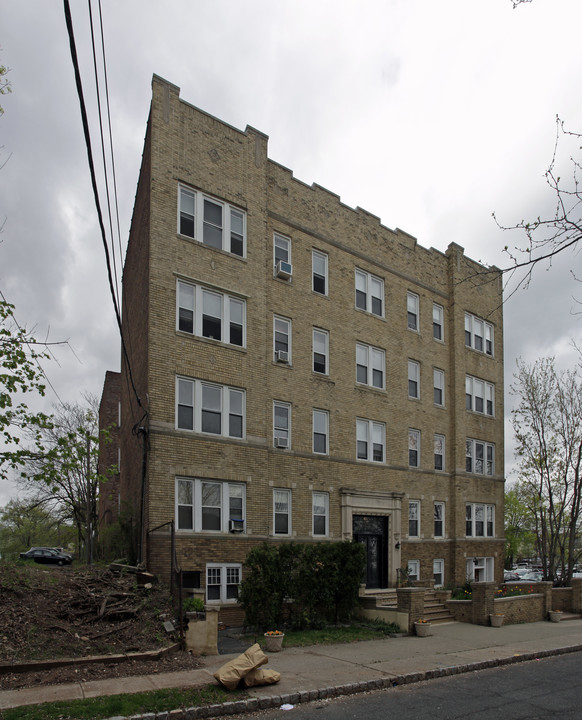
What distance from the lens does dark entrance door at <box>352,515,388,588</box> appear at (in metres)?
22.3

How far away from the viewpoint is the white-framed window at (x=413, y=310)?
2616 cm

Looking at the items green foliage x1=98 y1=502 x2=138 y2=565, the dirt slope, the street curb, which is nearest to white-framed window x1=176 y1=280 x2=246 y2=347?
green foliage x1=98 y1=502 x2=138 y2=565

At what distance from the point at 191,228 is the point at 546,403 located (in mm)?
18004

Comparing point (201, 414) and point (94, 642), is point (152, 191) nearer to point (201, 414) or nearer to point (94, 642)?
point (201, 414)

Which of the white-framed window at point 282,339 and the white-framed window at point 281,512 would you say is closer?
the white-framed window at point 281,512

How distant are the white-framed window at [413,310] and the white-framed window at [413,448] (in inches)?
167

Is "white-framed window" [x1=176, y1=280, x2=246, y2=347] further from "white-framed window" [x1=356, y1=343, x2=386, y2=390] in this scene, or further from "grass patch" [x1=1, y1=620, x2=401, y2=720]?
"grass patch" [x1=1, y1=620, x2=401, y2=720]

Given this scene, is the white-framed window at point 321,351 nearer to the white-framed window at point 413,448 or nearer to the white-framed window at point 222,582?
the white-framed window at point 413,448

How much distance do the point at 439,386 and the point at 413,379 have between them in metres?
1.92

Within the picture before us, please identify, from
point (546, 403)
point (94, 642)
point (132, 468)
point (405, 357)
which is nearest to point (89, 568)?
point (132, 468)

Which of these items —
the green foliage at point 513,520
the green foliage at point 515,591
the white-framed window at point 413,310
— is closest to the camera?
the green foliage at point 515,591

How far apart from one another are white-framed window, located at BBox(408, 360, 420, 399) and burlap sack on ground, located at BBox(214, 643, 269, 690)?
16386 millimetres

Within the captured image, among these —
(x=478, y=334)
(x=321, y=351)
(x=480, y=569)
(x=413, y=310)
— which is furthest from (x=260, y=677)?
(x=478, y=334)

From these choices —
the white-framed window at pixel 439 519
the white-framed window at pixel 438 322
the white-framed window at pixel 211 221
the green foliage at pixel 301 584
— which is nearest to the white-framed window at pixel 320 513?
the green foliage at pixel 301 584
